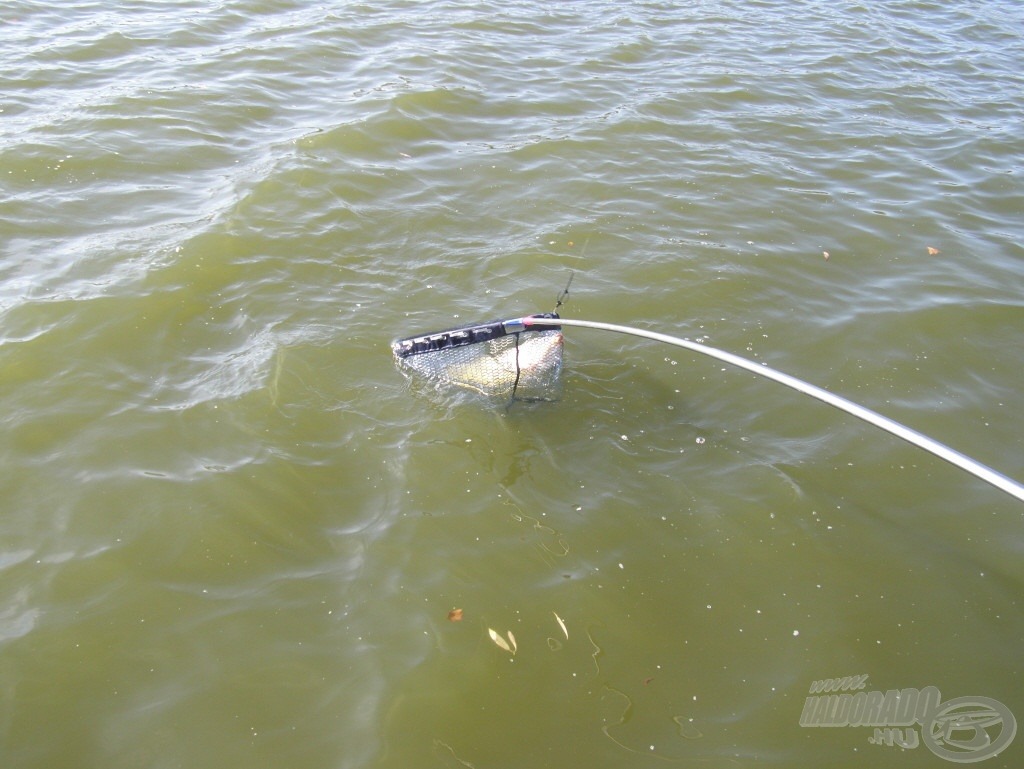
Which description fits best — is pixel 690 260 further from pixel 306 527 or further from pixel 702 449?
pixel 306 527

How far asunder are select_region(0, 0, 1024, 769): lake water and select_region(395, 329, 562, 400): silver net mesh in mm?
164

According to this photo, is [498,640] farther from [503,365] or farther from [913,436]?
[913,436]

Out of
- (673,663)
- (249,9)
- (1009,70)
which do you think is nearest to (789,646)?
(673,663)

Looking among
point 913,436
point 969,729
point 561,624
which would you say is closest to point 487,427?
point 561,624

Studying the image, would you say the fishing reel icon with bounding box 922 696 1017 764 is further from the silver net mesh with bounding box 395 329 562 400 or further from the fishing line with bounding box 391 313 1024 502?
the silver net mesh with bounding box 395 329 562 400

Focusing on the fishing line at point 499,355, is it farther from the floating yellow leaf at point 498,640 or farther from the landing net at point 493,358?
the floating yellow leaf at point 498,640

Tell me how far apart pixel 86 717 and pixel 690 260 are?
563cm

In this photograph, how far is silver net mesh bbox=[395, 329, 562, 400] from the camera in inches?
209

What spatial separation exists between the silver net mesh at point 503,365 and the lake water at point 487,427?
0.16 metres

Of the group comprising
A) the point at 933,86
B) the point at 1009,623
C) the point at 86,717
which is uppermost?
the point at 933,86

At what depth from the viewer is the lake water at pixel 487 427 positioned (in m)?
3.94

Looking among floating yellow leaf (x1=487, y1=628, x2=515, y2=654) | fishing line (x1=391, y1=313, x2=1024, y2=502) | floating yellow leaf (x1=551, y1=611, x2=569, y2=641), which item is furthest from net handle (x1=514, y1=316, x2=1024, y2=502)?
floating yellow leaf (x1=487, y1=628, x2=515, y2=654)

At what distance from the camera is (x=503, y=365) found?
17.7 ft

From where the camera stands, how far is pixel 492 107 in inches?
388
